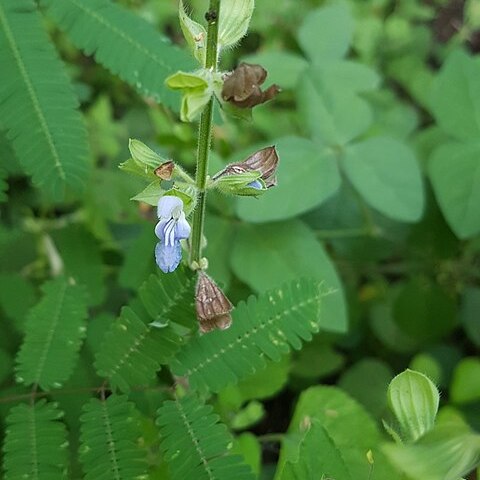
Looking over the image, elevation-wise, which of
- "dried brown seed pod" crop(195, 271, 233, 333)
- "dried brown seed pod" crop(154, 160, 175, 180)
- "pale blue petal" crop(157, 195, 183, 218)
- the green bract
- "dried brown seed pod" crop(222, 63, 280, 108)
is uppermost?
"dried brown seed pod" crop(222, 63, 280, 108)

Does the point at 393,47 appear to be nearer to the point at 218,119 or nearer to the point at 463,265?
the point at 463,265

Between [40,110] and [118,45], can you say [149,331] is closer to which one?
[40,110]

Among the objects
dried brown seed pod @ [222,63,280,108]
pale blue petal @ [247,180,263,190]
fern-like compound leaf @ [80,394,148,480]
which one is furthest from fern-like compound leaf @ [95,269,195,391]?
dried brown seed pod @ [222,63,280,108]

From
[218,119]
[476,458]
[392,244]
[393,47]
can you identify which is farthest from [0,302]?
[393,47]

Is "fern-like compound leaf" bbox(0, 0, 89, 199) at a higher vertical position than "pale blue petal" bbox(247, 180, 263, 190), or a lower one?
lower

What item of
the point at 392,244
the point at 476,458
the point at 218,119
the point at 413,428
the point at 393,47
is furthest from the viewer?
the point at 393,47

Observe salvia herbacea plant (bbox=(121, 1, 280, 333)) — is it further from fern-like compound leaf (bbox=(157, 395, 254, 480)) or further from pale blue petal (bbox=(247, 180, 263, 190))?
fern-like compound leaf (bbox=(157, 395, 254, 480))

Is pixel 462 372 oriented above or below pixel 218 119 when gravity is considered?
below
